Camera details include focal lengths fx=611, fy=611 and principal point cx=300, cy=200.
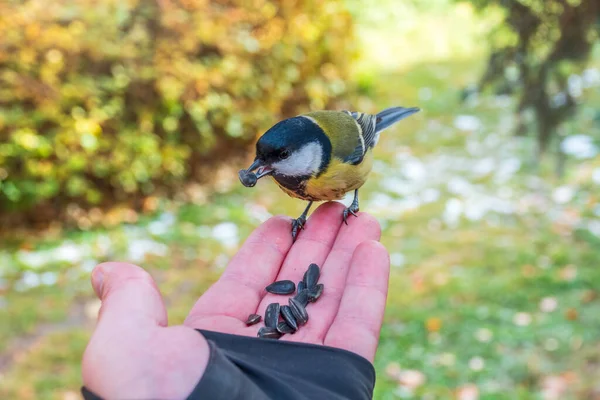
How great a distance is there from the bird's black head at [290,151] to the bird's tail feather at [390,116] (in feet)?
2.30

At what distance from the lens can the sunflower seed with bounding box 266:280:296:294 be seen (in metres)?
2.10

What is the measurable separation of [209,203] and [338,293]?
3.61m

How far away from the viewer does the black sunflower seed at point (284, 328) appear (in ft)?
6.22

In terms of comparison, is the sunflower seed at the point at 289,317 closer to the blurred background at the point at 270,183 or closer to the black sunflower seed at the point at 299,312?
the black sunflower seed at the point at 299,312

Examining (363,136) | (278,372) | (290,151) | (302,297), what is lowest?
(278,372)

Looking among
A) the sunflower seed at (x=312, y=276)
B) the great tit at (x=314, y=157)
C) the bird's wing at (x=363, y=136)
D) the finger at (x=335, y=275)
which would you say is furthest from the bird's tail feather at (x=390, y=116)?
the sunflower seed at (x=312, y=276)

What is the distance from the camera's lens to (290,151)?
6.66ft

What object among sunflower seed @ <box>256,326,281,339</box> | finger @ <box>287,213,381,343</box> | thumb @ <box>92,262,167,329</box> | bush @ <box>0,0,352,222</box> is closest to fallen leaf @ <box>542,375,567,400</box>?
finger @ <box>287,213,381,343</box>

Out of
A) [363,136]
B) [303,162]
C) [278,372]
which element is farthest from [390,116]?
[278,372]

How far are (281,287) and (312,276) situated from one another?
0.11 metres

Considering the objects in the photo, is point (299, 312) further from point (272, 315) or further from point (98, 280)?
point (98, 280)

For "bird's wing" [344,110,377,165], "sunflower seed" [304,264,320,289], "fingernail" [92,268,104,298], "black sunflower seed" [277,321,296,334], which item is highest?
"bird's wing" [344,110,377,165]

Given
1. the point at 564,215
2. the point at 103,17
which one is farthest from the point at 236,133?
the point at 564,215

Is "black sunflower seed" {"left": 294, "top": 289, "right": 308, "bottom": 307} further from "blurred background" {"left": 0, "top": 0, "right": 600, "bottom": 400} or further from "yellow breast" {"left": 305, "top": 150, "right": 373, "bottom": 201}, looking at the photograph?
"blurred background" {"left": 0, "top": 0, "right": 600, "bottom": 400}
